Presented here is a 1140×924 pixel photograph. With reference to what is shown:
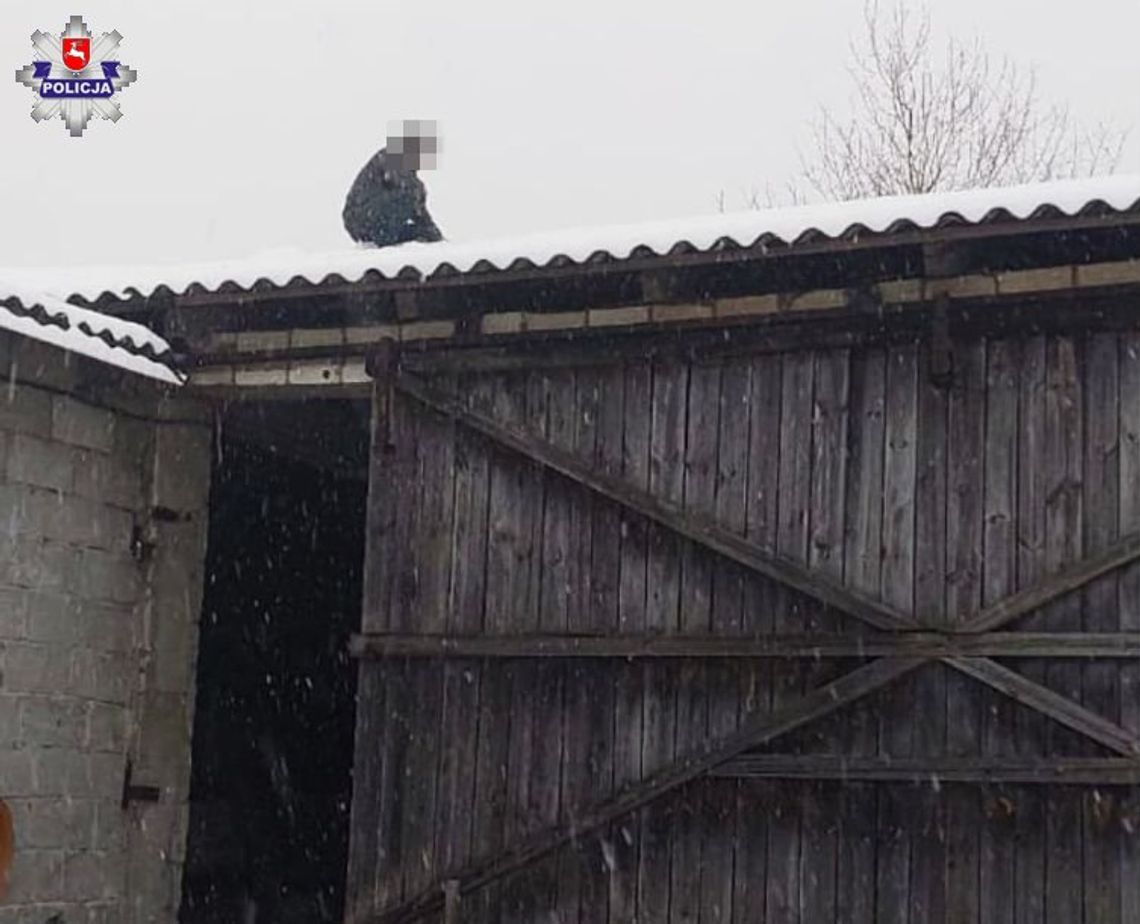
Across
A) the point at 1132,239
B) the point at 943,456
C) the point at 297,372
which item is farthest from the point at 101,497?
the point at 1132,239

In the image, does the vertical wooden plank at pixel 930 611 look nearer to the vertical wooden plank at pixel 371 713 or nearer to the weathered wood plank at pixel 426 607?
the weathered wood plank at pixel 426 607

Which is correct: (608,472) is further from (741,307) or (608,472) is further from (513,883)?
(513,883)

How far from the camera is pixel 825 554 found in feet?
22.8

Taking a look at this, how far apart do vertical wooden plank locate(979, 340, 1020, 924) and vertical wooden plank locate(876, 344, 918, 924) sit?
296mm

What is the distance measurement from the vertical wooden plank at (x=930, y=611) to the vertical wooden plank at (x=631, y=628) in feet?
3.76

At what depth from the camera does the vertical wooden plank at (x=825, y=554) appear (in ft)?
22.2

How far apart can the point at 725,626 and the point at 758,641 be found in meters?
0.20

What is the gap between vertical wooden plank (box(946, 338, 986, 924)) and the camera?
21.5ft

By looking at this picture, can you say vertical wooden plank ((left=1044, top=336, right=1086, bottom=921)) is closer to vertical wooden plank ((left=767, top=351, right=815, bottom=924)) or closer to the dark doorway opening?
vertical wooden plank ((left=767, top=351, right=815, bottom=924))

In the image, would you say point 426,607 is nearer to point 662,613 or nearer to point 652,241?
point 662,613

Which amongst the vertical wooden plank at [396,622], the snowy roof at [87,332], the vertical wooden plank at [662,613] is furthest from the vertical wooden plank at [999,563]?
the snowy roof at [87,332]

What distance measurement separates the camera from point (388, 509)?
7828 mm

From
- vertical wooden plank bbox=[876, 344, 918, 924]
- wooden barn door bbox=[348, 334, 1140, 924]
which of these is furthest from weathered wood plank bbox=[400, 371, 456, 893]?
vertical wooden plank bbox=[876, 344, 918, 924]

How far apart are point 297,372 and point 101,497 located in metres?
1.17
